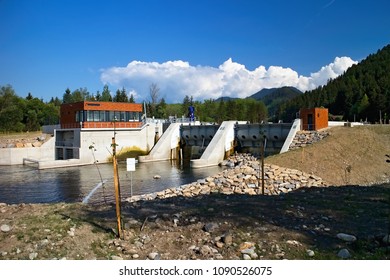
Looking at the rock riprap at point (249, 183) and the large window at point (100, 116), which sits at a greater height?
the large window at point (100, 116)

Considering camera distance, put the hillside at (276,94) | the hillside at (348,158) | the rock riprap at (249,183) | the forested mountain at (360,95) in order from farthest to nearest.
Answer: the hillside at (348,158) → the rock riprap at (249,183) → the forested mountain at (360,95) → the hillside at (276,94)

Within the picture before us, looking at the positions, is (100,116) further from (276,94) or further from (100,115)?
(276,94)

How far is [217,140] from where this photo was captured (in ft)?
77.9

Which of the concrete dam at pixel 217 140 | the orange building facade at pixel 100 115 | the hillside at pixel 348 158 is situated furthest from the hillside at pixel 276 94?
the orange building facade at pixel 100 115

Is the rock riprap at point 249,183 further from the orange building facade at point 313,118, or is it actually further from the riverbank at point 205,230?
the orange building facade at point 313,118

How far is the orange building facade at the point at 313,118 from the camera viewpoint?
66.6 ft

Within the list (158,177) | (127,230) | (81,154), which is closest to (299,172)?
(158,177)

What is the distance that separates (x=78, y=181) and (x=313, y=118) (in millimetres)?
14473

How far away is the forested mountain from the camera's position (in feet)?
36.8

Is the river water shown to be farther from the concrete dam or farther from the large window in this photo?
the large window

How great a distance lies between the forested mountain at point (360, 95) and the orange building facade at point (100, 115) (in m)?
14.4

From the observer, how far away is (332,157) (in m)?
15.5

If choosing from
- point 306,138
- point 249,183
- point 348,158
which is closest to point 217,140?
point 306,138
